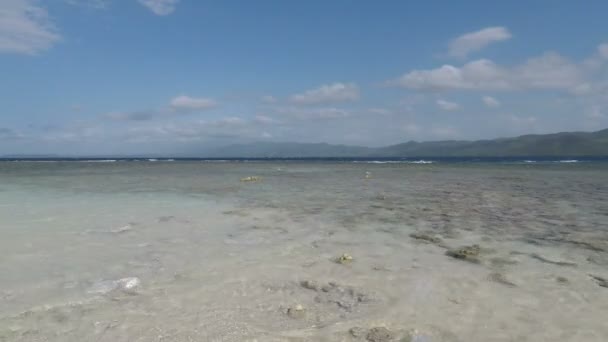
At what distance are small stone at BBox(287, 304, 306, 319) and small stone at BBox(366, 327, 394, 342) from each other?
3.11 feet

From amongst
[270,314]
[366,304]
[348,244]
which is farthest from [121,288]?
[348,244]

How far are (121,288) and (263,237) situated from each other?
4133 mm

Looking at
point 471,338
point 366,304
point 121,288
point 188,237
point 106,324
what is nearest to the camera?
point 471,338

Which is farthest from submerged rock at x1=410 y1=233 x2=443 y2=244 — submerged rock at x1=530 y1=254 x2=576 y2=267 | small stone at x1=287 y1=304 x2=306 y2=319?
small stone at x1=287 y1=304 x2=306 y2=319

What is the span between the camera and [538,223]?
11477 millimetres

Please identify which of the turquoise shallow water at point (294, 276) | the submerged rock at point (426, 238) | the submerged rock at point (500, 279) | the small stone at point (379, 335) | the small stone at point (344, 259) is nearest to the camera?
the small stone at point (379, 335)

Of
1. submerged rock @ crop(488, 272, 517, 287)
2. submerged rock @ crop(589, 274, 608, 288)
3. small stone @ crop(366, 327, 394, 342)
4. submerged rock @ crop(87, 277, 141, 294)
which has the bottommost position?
small stone @ crop(366, 327, 394, 342)

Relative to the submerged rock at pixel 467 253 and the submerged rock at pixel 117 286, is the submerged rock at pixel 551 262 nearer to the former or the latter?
the submerged rock at pixel 467 253

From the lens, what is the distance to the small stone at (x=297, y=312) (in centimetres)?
514

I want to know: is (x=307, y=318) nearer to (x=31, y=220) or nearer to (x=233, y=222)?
(x=233, y=222)

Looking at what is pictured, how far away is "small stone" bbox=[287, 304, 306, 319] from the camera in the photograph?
5145 millimetres

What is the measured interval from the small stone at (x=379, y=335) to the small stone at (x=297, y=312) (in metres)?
0.95


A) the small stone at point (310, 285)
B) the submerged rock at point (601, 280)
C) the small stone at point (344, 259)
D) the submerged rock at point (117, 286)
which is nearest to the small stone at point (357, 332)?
the small stone at point (310, 285)

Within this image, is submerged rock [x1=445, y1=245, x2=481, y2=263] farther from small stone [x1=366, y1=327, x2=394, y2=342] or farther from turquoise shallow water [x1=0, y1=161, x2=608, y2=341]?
small stone [x1=366, y1=327, x2=394, y2=342]
